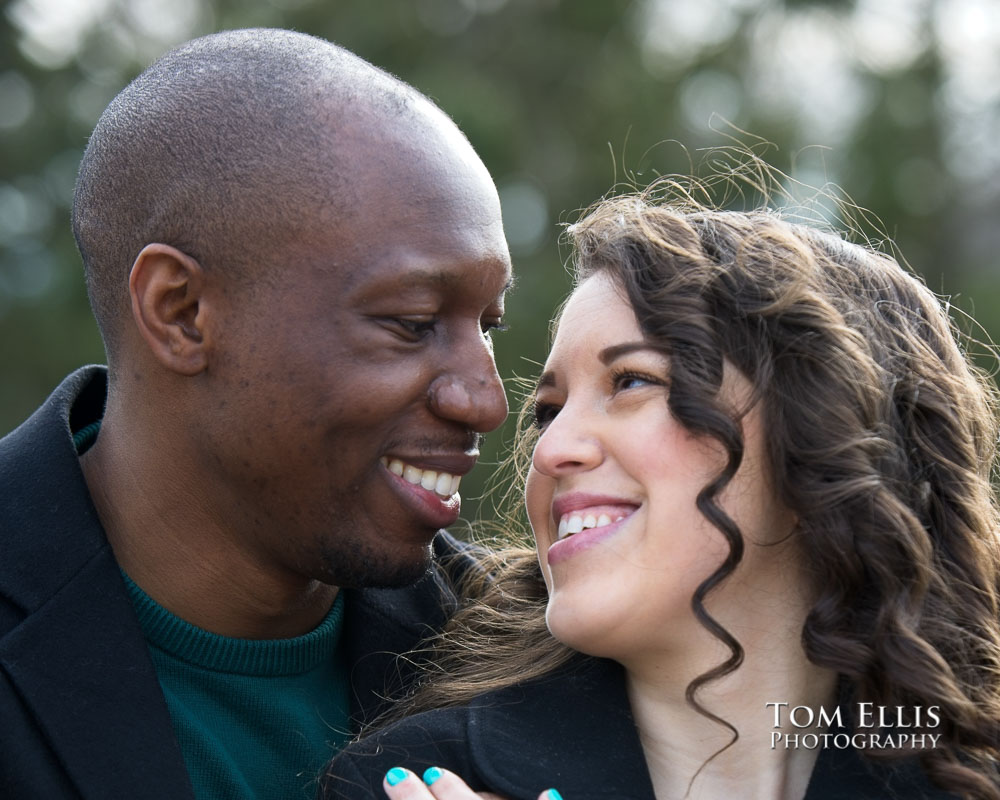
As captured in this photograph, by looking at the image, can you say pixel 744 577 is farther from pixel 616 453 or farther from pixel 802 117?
pixel 802 117

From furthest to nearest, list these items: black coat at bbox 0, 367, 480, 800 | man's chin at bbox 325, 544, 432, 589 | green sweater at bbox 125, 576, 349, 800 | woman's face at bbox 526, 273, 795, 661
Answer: man's chin at bbox 325, 544, 432, 589 → green sweater at bbox 125, 576, 349, 800 → black coat at bbox 0, 367, 480, 800 → woman's face at bbox 526, 273, 795, 661

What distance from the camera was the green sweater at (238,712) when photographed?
10.3 ft

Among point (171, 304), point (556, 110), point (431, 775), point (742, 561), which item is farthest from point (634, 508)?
point (556, 110)

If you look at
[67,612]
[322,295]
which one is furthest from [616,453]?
[67,612]

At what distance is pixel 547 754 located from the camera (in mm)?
2867

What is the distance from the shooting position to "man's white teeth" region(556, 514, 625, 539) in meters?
2.83

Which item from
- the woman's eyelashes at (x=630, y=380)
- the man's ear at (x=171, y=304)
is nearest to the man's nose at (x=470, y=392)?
the woman's eyelashes at (x=630, y=380)

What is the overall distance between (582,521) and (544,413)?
1.40ft

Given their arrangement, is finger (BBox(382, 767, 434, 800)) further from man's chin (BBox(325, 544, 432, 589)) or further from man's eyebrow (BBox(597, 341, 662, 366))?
man's eyebrow (BBox(597, 341, 662, 366))

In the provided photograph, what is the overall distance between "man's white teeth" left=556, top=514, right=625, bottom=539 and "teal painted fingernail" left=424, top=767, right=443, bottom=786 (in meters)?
0.57

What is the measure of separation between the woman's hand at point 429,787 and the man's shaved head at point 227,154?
4.18 ft

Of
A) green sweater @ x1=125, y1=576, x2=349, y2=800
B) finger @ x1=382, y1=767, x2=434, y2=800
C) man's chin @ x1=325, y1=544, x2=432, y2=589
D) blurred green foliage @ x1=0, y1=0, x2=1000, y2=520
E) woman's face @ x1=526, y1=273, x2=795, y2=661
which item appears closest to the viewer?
finger @ x1=382, y1=767, x2=434, y2=800

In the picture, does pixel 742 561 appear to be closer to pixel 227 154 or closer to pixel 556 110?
pixel 227 154

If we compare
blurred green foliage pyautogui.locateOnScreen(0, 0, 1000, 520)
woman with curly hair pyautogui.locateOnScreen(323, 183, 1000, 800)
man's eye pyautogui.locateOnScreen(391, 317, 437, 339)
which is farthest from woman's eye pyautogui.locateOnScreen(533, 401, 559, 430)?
blurred green foliage pyautogui.locateOnScreen(0, 0, 1000, 520)
